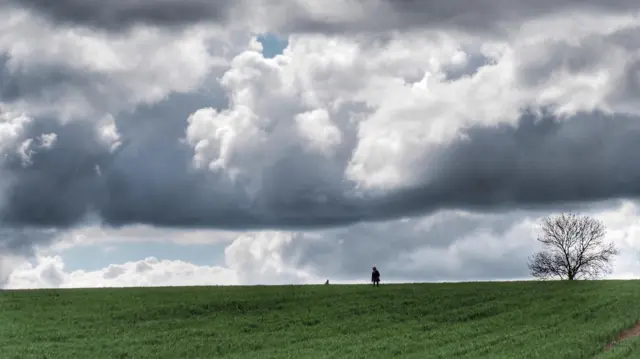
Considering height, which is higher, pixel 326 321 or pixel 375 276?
pixel 375 276

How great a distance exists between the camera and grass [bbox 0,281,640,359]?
51.1 meters

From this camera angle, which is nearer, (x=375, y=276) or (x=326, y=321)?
(x=326, y=321)

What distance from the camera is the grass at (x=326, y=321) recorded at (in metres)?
51.1

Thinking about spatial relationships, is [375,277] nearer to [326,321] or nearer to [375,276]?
[375,276]

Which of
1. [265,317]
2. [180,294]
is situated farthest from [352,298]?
[180,294]

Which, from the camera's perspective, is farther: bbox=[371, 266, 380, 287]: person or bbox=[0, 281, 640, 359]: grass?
bbox=[371, 266, 380, 287]: person

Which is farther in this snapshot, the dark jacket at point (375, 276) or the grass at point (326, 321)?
the dark jacket at point (375, 276)

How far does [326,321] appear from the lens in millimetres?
62281

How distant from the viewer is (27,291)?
79875 mm

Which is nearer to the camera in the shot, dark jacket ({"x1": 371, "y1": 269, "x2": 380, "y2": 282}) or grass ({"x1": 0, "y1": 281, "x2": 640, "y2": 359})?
grass ({"x1": 0, "y1": 281, "x2": 640, "y2": 359})

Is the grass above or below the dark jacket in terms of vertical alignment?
below

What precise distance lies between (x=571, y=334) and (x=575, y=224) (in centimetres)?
5867

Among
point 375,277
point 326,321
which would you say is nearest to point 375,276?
point 375,277

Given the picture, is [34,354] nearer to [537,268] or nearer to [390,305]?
[390,305]
